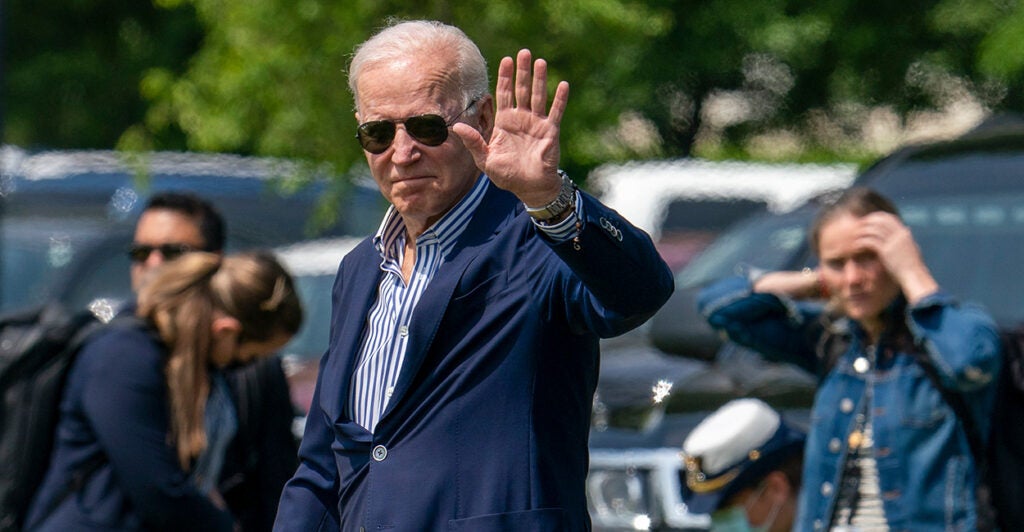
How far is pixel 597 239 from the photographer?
125 inches

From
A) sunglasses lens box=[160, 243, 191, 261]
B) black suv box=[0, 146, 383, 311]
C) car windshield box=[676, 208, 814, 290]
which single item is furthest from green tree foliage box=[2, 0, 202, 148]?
sunglasses lens box=[160, 243, 191, 261]

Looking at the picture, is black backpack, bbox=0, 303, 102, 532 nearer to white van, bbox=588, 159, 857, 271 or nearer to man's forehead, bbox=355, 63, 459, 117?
man's forehead, bbox=355, 63, 459, 117

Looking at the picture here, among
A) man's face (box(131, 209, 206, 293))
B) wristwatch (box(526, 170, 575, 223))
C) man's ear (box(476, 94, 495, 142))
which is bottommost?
wristwatch (box(526, 170, 575, 223))

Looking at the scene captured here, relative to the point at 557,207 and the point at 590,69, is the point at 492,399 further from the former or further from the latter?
the point at 590,69

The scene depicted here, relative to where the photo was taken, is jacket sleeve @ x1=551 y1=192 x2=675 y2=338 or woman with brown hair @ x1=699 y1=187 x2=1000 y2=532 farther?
woman with brown hair @ x1=699 y1=187 x2=1000 y2=532

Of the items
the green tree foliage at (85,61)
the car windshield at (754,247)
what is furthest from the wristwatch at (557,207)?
the green tree foliage at (85,61)

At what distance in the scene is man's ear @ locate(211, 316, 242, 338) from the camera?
525 centimetres

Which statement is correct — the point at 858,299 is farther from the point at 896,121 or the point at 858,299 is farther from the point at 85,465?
the point at 896,121

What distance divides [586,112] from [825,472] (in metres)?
5.62

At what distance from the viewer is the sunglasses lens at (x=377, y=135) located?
355 cm

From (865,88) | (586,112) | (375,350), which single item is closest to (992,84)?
(865,88)

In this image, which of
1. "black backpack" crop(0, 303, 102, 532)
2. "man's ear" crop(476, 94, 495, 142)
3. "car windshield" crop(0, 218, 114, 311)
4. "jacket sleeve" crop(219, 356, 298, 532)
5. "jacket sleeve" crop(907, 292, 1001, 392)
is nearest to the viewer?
"man's ear" crop(476, 94, 495, 142)

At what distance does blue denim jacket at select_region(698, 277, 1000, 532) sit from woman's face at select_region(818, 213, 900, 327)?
0.21 feet

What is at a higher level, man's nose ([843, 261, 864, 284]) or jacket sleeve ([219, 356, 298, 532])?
man's nose ([843, 261, 864, 284])
